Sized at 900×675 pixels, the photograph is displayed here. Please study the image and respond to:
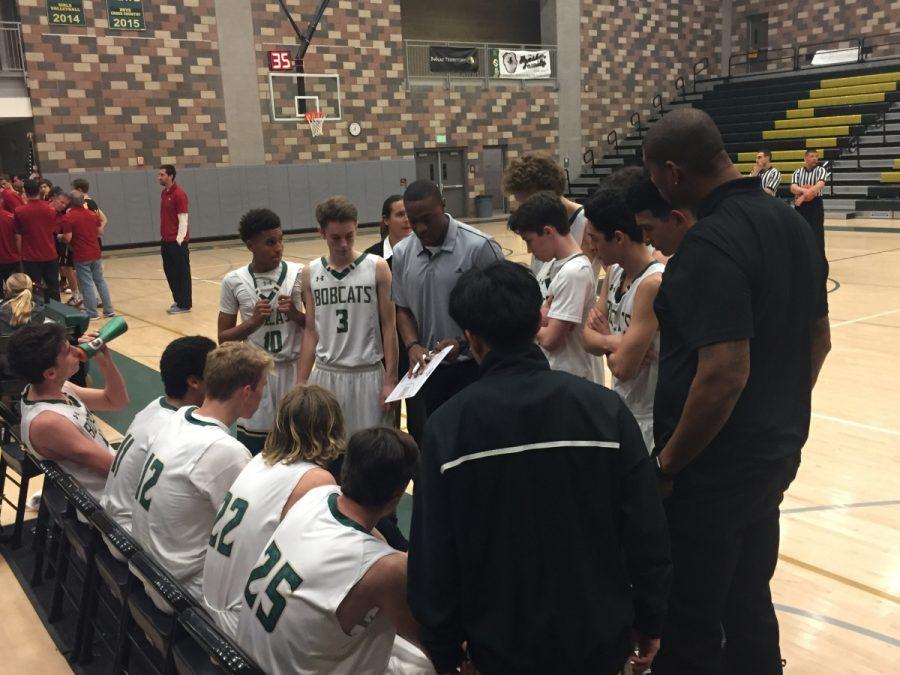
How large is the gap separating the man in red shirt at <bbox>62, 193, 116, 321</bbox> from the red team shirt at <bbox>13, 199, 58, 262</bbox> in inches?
7.6

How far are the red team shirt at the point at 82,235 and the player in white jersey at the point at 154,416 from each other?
8289 millimetres

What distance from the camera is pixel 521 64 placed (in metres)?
24.6

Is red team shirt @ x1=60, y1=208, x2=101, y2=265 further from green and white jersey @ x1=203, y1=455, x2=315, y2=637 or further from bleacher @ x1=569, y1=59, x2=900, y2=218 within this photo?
bleacher @ x1=569, y1=59, x2=900, y2=218

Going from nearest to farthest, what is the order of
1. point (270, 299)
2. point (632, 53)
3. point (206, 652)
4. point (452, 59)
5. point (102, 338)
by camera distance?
point (206, 652)
point (102, 338)
point (270, 299)
point (452, 59)
point (632, 53)

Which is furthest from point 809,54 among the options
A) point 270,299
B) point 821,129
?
point 270,299

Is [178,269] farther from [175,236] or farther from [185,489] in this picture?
[185,489]

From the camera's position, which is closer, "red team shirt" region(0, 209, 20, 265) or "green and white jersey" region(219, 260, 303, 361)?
"green and white jersey" region(219, 260, 303, 361)

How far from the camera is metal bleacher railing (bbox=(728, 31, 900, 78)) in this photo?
23938 millimetres

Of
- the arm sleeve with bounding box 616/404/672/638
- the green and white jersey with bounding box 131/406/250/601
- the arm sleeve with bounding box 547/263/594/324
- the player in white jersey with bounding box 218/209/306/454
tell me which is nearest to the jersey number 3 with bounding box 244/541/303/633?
the green and white jersey with bounding box 131/406/250/601

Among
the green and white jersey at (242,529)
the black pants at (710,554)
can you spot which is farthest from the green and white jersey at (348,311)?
the black pants at (710,554)

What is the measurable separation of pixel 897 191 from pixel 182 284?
51.5ft

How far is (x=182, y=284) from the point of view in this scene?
11.0 m

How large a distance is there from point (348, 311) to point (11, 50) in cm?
1813

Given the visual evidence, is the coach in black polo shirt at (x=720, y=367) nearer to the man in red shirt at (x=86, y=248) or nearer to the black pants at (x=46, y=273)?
the man in red shirt at (x=86, y=248)
